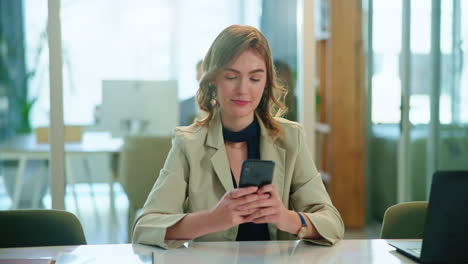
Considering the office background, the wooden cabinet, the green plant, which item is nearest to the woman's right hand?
the office background

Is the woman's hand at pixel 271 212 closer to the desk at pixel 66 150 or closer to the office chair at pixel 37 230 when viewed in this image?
the office chair at pixel 37 230

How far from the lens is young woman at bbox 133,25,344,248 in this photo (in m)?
1.58

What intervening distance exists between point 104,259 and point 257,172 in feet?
1.49

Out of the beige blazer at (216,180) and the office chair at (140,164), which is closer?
the beige blazer at (216,180)

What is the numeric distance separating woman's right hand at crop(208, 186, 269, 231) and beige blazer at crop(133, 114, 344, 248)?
0.16 m

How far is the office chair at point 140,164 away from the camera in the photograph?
3.38m

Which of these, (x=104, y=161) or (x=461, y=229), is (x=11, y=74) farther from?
(x=461, y=229)

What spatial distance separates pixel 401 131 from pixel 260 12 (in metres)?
1.45

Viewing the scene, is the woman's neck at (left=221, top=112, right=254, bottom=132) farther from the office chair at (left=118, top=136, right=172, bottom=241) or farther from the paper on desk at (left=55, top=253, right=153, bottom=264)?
the office chair at (left=118, top=136, right=172, bottom=241)

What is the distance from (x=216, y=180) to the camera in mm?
1761

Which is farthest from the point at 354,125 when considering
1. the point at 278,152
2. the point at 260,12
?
the point at 278,152

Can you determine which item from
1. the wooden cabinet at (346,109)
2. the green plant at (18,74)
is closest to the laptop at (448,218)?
the green plant at (18,74)

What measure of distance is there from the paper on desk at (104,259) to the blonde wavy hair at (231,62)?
0.57 m

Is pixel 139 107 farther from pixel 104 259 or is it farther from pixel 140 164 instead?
pixel 104 259
